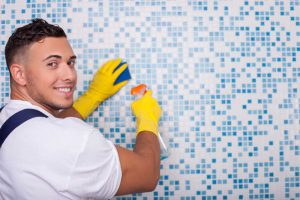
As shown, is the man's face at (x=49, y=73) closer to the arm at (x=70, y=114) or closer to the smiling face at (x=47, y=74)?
the smiling face at (x=47, y=74)

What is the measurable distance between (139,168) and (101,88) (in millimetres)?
429

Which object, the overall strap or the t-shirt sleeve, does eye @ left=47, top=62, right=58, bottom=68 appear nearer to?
the overall strap

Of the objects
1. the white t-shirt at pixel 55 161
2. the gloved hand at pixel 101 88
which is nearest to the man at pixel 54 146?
the white t-shirt at pixel 55 161

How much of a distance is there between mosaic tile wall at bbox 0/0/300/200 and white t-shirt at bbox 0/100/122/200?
1.44ft

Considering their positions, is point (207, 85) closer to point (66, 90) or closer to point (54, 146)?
point (66, 90)

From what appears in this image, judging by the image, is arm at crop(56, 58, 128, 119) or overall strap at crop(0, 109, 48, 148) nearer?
overall strap at crop(0, 109, 48, 148)

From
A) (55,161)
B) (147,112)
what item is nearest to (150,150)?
(147,112)

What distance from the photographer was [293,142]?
4.34 feet

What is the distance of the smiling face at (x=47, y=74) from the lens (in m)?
0.99

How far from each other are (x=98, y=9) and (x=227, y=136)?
2.57ft

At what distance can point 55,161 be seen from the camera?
855mm

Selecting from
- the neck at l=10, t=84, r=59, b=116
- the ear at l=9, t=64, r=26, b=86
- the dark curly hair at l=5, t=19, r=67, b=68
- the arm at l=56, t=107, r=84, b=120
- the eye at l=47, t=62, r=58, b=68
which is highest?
the dark curly hair at l=5, t=19, r=67, b=68

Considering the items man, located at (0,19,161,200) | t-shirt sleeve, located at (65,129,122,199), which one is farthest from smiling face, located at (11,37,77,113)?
t-shirt sleeve, located at (65,129,122,199)

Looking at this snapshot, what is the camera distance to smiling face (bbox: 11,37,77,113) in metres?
Result: 0.99
